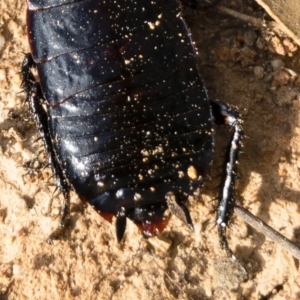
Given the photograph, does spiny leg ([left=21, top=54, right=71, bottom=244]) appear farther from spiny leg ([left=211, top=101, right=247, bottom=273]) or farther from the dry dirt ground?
spiny leg ([left=211, top=101, right=247, bottom=273])

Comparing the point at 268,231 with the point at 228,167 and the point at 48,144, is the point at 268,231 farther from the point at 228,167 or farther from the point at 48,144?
the point at 48,144

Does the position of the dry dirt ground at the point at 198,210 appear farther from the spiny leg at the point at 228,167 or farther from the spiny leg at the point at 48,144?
the spiny leg at the point at 228,167

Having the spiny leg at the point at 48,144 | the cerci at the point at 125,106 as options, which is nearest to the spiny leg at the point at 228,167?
the cerci at the point at 125,106

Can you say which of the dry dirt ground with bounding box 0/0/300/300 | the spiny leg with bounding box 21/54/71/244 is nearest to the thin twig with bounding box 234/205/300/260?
the dry dirt ground with bounding box 0/0/300/300

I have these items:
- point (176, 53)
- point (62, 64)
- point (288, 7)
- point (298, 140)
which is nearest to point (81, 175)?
point (62, 64)

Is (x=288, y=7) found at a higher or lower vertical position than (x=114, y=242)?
higher

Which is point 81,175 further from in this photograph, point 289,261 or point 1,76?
point 289,261
